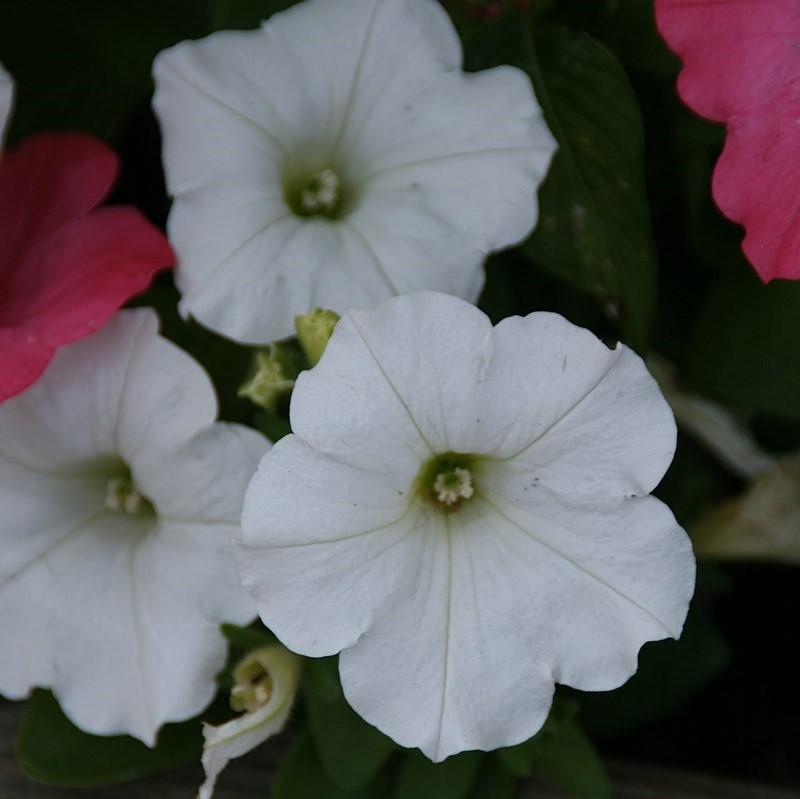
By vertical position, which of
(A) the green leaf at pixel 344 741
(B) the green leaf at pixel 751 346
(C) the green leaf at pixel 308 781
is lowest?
(C) the green leaf at pixel 308 781

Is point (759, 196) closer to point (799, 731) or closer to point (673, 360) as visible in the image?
point (673, 360)

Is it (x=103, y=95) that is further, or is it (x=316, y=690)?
(x=103, y=95)

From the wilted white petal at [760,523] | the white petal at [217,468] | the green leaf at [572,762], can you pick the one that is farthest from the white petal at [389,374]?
the wilted white petal at [760,523]

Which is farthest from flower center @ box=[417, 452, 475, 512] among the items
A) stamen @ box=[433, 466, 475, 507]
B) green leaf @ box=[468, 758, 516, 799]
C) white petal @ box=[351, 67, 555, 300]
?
green leaf @ box=[468, 758, 516, 799]

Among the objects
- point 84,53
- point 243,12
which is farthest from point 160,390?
point 84,53

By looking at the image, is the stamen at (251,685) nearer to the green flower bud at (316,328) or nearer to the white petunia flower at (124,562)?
the white petunia flower at (124,562)

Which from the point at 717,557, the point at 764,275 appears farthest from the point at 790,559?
the point at 764,275
